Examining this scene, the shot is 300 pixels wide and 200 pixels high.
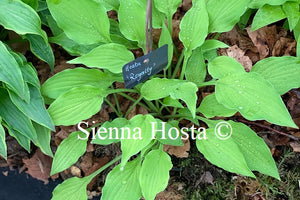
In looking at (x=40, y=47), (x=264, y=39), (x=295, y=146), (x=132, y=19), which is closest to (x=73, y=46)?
(x=40, y=47)

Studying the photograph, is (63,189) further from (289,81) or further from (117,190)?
(289,81)

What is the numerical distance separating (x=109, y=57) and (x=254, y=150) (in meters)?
0.59

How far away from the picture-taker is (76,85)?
1.19 meters

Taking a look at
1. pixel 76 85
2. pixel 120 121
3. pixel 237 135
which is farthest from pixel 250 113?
pixel 76 85

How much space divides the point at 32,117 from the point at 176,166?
63 cm

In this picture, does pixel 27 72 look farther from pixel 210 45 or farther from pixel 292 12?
pixel 292 12

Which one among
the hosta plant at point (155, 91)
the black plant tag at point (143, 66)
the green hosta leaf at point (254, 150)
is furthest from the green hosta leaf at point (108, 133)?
the green hosta leaf at point (254, 150)

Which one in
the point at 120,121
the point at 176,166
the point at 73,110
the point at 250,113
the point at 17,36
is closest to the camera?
the point at 250,113

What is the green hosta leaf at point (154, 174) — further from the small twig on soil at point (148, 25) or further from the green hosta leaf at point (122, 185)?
the small twig on soil at point (148, 25)

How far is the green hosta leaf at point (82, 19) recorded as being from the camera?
112cm

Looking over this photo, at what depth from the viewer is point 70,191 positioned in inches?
48.8

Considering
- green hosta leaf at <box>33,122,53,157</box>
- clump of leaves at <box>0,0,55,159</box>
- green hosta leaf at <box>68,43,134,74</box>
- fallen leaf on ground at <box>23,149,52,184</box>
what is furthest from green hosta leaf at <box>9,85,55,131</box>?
fallen leaf on ground at <box>23,149,52,184</box>

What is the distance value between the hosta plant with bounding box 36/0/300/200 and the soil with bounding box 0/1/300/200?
0.21 metres

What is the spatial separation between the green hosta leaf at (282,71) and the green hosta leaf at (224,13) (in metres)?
0.19
